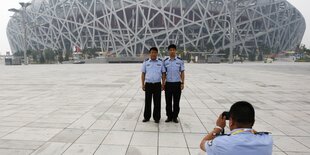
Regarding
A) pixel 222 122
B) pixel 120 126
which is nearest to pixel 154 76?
pixel 120 126

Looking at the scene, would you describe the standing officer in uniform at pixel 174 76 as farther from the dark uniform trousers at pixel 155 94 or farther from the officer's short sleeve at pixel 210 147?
the officer's short sleeve at pixel 210 147

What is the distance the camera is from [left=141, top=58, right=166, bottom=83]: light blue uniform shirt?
5.18 m

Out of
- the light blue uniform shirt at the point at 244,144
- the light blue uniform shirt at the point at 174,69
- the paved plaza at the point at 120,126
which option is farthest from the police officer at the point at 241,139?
the light blue uniform shirt at the point at 174,69

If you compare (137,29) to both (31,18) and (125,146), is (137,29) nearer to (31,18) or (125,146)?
(31,18)

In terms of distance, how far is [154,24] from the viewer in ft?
205

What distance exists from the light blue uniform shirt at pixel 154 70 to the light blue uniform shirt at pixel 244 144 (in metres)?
3.52

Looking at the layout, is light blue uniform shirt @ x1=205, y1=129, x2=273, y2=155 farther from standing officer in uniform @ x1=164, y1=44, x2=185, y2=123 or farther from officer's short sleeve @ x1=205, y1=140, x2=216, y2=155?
standing officer in uniform @ x1=164, y1=44, x2=185, y2=123

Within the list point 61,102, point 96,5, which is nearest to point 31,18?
point 96,5

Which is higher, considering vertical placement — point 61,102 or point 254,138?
point 254,138

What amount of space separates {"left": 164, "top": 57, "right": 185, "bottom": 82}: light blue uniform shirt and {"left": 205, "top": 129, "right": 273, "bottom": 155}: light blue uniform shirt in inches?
138

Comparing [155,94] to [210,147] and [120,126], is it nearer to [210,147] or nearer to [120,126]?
[120,126]

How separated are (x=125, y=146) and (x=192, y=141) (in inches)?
45.0

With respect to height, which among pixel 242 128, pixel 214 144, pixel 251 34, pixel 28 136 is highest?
pixel 251 34

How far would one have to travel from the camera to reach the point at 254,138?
168 centimetres
